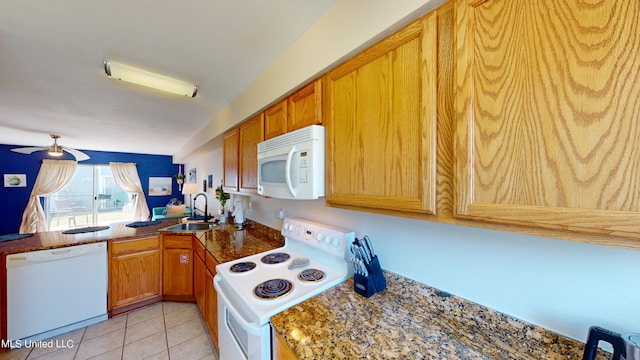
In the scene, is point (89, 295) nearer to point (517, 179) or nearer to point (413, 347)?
point (413, 347)

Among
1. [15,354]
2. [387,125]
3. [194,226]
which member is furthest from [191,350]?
[387,125]

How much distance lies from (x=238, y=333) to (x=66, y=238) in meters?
2.36

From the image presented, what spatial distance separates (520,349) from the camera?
2.42ft

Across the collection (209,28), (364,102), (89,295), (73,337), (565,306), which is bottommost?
(73,337)

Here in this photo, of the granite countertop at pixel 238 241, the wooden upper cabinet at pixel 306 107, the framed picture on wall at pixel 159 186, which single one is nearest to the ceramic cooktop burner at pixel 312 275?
the granite countertop at pixel 238 241

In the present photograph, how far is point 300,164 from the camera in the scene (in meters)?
1.18

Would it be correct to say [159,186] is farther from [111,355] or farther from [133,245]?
[111,355]

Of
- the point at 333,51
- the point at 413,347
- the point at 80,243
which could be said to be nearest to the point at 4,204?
the point at 80,243

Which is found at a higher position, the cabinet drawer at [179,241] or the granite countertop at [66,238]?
the granite countertop at [66,238]

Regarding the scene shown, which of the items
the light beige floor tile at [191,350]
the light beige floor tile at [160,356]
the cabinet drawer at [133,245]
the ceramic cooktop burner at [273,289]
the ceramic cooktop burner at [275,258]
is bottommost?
the light beige floor tile at [191,350]

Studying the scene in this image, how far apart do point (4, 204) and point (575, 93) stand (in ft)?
28.2

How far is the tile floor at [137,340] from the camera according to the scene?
1822mm

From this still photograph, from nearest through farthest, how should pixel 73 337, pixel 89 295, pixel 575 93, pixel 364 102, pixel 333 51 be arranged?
pixel 575 93, pixel 364 102, pixel 333 51, pixel 73 337, pixel 89 295

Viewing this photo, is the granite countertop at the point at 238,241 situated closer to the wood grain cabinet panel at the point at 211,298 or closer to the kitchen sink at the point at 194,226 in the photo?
the wood grain cabinet panel at the point at 211,298
